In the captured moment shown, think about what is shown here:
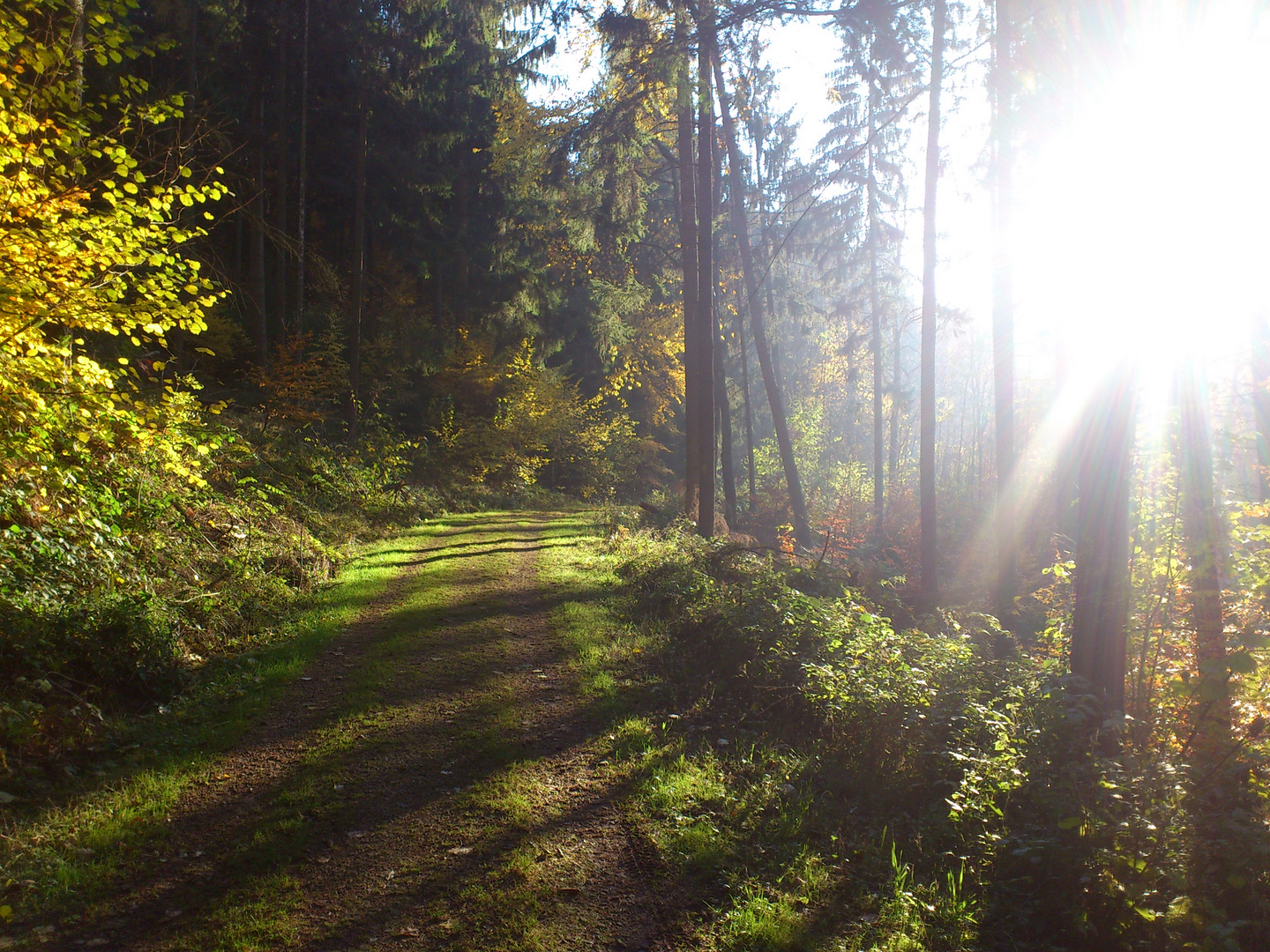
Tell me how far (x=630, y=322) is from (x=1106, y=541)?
19020 millimetres

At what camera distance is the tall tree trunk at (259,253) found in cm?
1711

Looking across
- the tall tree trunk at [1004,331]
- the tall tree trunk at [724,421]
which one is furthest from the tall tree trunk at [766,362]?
the tall tree trunk at [1004,331]

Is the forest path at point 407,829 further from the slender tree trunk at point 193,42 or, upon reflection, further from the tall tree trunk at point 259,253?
the slender tree trunk at point 193,42

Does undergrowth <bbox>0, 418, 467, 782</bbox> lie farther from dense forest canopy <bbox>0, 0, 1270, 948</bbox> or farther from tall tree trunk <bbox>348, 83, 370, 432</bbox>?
tall tree trunk <bbox>348, 83, 370, 432</bbox>

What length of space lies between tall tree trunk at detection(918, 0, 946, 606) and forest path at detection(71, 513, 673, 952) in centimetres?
1045

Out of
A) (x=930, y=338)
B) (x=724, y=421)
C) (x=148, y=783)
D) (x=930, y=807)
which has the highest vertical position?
(x=930, y=338)

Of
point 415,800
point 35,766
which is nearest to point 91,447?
point 35,766

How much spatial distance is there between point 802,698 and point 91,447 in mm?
6748

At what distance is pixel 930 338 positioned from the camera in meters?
14.8

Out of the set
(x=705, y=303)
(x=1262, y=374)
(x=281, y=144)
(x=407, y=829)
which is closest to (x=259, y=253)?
(x=281, y=144)

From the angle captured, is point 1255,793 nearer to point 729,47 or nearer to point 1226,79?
point 1226,79

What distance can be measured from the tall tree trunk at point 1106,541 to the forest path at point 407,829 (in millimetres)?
4018

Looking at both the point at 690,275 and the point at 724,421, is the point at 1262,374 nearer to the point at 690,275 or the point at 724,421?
the point at 690,275

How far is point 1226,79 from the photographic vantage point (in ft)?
22.8
